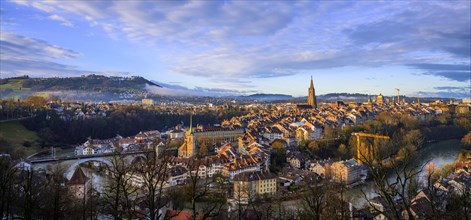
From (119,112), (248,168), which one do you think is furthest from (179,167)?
(119,112)

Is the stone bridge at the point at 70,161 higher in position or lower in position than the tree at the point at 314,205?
lower

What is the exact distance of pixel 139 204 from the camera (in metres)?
8.29

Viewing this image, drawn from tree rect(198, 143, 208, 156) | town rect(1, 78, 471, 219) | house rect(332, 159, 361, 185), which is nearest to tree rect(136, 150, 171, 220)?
town rect(1, 78, 471, 219)

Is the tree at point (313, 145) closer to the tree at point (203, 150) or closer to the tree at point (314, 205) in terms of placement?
the tree at point (203, 150)

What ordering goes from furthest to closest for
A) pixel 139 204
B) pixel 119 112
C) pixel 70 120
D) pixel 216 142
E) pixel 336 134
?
1. pixel 119 112
2. pixel 70 120
3. pixel 216 142
4. pixel 336 134
5. pixel 139 204

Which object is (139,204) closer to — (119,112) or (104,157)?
(104,157)

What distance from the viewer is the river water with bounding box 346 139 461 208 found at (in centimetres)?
1111

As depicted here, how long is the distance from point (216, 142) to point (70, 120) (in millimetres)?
9821

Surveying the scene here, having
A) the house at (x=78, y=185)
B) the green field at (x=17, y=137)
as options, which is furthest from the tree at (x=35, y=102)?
the house at (x=78, y=185)

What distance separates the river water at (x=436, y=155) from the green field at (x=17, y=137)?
1279 cm

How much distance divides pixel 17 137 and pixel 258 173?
13.2m

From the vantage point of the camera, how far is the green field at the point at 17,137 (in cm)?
1732

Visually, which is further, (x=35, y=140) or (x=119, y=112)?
(x=119, y=112)

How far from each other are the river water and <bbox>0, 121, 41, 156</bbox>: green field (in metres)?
12.8
